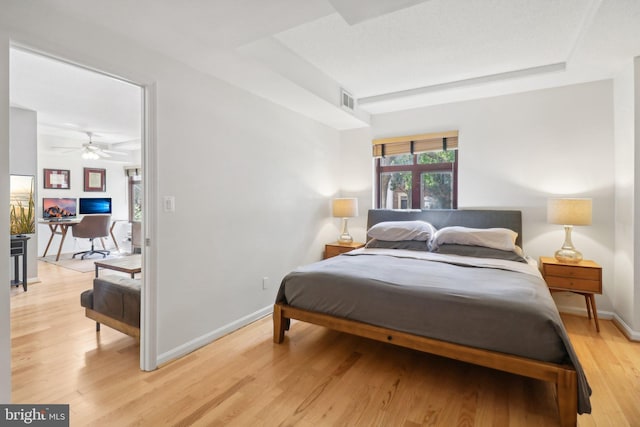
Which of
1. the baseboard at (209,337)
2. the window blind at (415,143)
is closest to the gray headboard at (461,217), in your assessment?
the window blind at (415,143)

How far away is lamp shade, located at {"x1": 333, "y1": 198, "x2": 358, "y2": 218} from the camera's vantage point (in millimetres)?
4113

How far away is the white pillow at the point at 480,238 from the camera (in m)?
3.06

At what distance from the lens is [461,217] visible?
12.1 feet

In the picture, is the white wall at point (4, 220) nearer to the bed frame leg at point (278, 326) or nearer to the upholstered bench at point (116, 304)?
the upholstered bench at point (116, 304)

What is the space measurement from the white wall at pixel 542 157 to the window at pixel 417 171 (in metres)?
0.16

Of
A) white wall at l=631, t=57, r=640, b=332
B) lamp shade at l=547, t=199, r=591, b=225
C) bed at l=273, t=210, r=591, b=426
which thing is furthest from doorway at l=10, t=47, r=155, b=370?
white wall at l=631, t=57, r=640, b=332

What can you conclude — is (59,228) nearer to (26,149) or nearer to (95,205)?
(95,205)

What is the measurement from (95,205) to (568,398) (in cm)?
849

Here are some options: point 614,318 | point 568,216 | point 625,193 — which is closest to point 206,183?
point 568,216

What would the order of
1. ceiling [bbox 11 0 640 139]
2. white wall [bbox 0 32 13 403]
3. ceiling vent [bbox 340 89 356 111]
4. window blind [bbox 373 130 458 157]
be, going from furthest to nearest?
window blind [bbox 373 130 458 157], ceiling vent [bbox 340 89 356 111], ceiling [bbox 11 0 640 139], white wall [bbox 0 32 13 403]

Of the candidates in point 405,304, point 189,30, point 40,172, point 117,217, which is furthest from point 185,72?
point 117,217

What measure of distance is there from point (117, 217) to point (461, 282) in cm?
804

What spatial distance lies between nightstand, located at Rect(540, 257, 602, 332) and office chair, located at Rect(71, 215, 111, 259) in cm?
738

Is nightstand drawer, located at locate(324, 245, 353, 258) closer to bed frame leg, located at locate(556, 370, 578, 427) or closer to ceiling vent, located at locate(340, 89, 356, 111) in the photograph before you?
ceiling vent, located at locate(340, 89, 356, 111)
